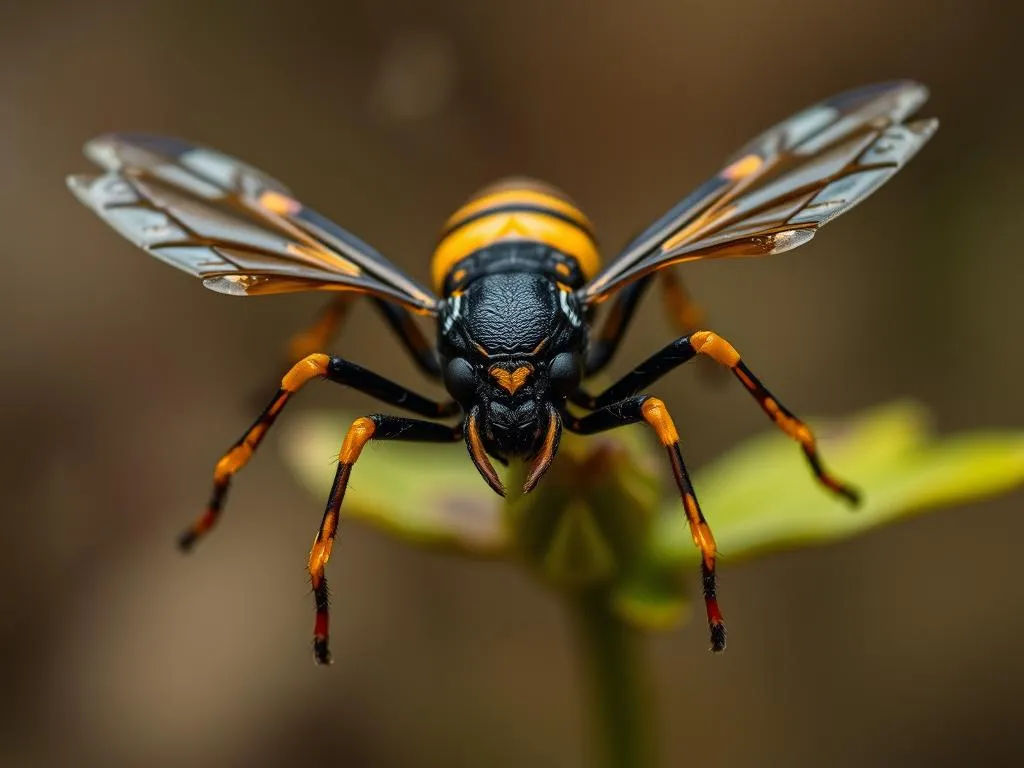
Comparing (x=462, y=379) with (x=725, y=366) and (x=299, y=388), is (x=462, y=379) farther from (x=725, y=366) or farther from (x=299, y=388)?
(x=725, y=366)

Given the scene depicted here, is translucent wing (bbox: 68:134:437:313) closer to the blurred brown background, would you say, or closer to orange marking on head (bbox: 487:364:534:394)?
orange marking on head (bbox: 487:364:534:394)

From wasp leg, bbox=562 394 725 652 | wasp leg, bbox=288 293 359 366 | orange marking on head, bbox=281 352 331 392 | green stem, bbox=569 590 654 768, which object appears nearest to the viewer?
wasp leg, bbox=562 394 725 652

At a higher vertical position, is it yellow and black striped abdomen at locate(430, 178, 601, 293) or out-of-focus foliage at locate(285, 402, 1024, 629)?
yellow and black striped abdomen at locate(430, 178, 601, 293)

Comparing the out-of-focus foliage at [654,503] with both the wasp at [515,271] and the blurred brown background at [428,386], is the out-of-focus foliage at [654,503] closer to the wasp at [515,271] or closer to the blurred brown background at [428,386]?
the wasp at [515,271]

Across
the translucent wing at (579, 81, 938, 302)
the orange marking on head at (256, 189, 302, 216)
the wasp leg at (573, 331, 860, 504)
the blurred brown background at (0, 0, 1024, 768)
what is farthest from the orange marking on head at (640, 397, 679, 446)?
the blurred brown background at (0, 0, 1024, 768)

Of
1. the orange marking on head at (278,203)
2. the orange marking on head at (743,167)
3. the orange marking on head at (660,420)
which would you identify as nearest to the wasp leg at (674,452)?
the orange marking on head at (660,420)

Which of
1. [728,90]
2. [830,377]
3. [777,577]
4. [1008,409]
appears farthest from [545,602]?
[728,90]

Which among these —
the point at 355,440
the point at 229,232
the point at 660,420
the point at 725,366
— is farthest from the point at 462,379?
the point at 229,232

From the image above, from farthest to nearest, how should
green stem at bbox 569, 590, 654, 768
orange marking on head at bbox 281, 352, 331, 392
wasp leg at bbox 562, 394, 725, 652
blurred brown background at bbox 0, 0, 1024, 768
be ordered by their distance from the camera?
blurred brown background at bbox 0, 0, 1024, 768 → green stem at bbox 569, 590, 654, 768 → orange marking on head at bbox 281, 352, 331, 392 → wasp leg at bbox 562, 394, 725, 652
